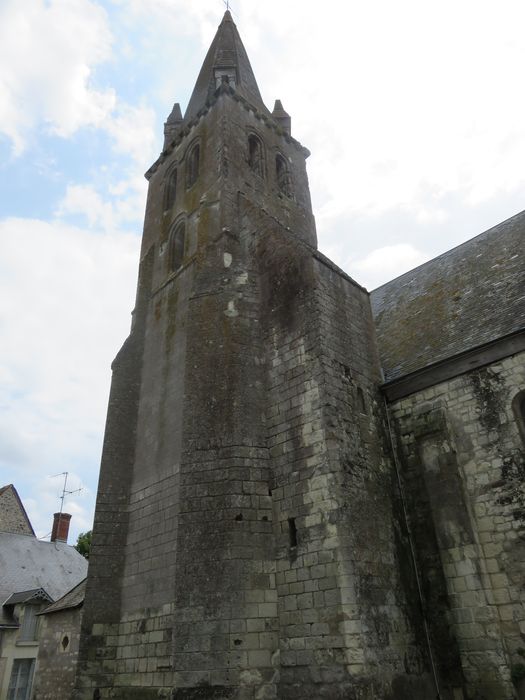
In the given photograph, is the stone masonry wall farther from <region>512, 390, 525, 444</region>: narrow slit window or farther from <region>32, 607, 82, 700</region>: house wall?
<region>32, 607, 82, 700</region>: house wall

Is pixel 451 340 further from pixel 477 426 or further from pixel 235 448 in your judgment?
pixel 235 448

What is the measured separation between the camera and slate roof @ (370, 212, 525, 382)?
1011 cm

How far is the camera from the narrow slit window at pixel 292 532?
26.4ft

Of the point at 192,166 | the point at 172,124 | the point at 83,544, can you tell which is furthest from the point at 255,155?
the point at 83,544

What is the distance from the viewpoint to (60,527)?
2450 centimetres

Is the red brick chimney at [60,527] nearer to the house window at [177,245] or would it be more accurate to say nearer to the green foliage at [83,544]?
the green foliage at [83,544]

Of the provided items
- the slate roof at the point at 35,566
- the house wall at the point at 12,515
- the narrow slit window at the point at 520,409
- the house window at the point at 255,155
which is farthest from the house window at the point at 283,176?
the house wall at the point at 12,515

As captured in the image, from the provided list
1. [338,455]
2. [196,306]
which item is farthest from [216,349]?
[338,455]

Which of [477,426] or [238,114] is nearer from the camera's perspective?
[477,426]

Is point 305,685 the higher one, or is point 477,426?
point 477,426

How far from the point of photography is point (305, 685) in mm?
6992

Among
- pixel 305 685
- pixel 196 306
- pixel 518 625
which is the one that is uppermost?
pixel 196 306

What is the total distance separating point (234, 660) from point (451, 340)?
691 centimetres

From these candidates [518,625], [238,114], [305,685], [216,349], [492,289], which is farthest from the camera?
[238,114]
